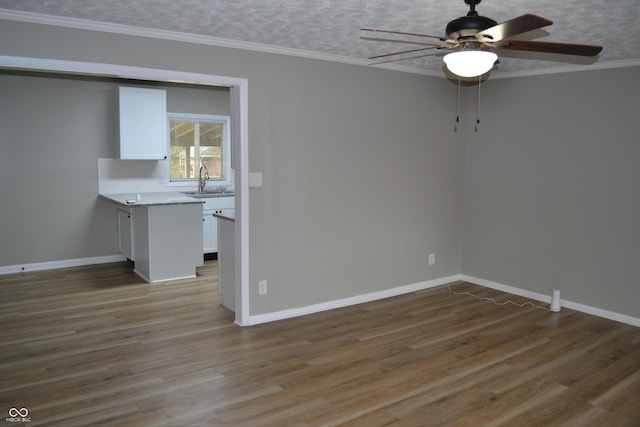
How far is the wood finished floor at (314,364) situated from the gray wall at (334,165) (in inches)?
17.5

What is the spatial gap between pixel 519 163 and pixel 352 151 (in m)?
1.86

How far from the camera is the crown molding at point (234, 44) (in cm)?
327

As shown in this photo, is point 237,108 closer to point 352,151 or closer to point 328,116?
point 328,116

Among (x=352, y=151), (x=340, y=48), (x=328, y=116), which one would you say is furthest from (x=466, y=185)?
(x=340, y=48)

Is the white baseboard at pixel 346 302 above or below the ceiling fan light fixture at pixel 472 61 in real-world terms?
below

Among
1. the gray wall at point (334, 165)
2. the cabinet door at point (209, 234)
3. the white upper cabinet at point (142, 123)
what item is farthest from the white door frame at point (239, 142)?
the cabinet door at point (209, 234)

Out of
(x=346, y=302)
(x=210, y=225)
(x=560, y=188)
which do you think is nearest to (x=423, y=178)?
(x=560, y=188)

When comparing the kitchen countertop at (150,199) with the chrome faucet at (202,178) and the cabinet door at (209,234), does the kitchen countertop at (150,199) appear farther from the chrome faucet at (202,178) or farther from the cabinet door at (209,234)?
the cabinet door at (209,234)

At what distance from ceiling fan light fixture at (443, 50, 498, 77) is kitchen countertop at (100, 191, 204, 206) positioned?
387 centimetres

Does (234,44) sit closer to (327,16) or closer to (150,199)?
(327,16)

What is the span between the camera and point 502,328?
4.38 meters

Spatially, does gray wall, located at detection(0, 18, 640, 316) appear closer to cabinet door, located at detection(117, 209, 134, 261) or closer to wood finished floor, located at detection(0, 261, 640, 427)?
wood finished floor, located at detection(0, 261, 640, 427)

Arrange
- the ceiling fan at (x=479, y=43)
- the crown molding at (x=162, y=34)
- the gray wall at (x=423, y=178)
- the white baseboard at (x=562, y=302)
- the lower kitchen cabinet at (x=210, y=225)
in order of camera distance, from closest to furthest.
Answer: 1. the ceiling fan at (x=479, y=43)
2. the crown molding at (x=162, y=34)
3. the gray wall at (x=423, y=178)
4. the white baseboard at (x=562, y=302)
5. the lower kitchen cabinet at (x=210, y=225)

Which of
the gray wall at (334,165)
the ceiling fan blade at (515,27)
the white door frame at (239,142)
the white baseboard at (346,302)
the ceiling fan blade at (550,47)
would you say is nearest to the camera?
the ceiling fan blade at (515,27)
